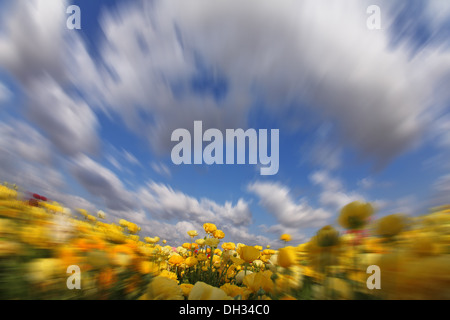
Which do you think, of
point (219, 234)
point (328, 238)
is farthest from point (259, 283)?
point (219, 234)

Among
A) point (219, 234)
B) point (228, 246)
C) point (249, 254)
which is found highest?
point (249, 254)

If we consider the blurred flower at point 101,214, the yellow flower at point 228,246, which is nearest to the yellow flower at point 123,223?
the blurred flower at point 101,214

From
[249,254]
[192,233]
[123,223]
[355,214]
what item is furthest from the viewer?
[192,233]

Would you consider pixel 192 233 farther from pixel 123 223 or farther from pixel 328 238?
pixel 328 238

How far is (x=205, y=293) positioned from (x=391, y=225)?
2.14 feet

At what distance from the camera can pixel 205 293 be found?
62 cm

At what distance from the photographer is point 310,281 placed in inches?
27.3

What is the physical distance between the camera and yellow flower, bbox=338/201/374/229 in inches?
27.9

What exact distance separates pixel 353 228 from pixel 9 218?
1377 mm

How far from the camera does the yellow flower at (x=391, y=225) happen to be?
61 cm

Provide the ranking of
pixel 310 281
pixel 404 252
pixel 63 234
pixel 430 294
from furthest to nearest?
pixel 63 234 < pixel 310 281 < pixel 404 252 < pixel 430 294

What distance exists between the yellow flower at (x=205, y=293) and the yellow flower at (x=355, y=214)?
21.0 inches
